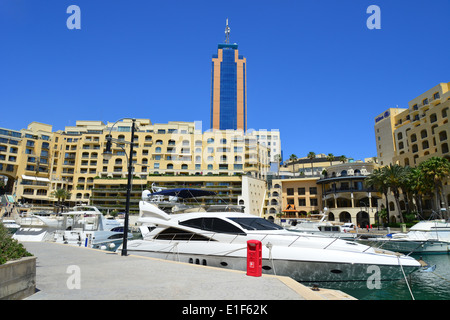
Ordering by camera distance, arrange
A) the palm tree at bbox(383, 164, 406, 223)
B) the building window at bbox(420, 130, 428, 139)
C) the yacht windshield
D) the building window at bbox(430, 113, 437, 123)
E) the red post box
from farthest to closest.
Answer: the building window at bbox(420, 130, 428, 139)
the building window at bbox(430, 113, 437, 123)
the palm tree at bbox(383, 164, 406, 223)
the yacht windshield
the red post box

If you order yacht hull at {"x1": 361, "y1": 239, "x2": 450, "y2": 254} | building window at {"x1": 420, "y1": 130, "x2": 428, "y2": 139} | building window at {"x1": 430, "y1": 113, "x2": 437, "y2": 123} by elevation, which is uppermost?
building window at {"x1": 430, "y1": 113, "x2": 437, "y2": 123}

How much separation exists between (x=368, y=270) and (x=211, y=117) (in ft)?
436

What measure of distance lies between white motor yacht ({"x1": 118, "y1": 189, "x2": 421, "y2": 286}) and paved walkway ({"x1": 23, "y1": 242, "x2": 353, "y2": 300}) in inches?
119

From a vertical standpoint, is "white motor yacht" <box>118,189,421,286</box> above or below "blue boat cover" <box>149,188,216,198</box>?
below

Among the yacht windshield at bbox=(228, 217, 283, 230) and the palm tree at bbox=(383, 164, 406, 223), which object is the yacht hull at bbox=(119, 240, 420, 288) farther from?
the palm tree at bbox=(383, 164, 406, 223)

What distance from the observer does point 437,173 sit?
42531mm

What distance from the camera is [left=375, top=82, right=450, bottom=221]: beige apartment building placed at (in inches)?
1893

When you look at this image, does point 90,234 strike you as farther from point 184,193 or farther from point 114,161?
point 114,161

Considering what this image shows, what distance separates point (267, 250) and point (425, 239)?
859 inches

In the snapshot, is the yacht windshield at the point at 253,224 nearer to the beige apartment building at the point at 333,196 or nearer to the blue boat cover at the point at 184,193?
the blue boat cover at the point at 184,193

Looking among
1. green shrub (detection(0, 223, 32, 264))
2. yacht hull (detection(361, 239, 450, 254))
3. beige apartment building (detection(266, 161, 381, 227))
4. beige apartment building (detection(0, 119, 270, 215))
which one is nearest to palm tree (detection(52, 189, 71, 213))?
beige apartment building (detection(0, 119, 270, 215))

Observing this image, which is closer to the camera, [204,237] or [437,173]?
[204,237]

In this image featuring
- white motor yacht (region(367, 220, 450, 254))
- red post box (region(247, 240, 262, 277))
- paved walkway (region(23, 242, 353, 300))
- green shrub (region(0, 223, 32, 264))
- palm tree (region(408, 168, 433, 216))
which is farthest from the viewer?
palm tree (region(408, 168, 433, 216))

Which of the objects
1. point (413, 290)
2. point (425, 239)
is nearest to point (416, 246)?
point (425, 239)
